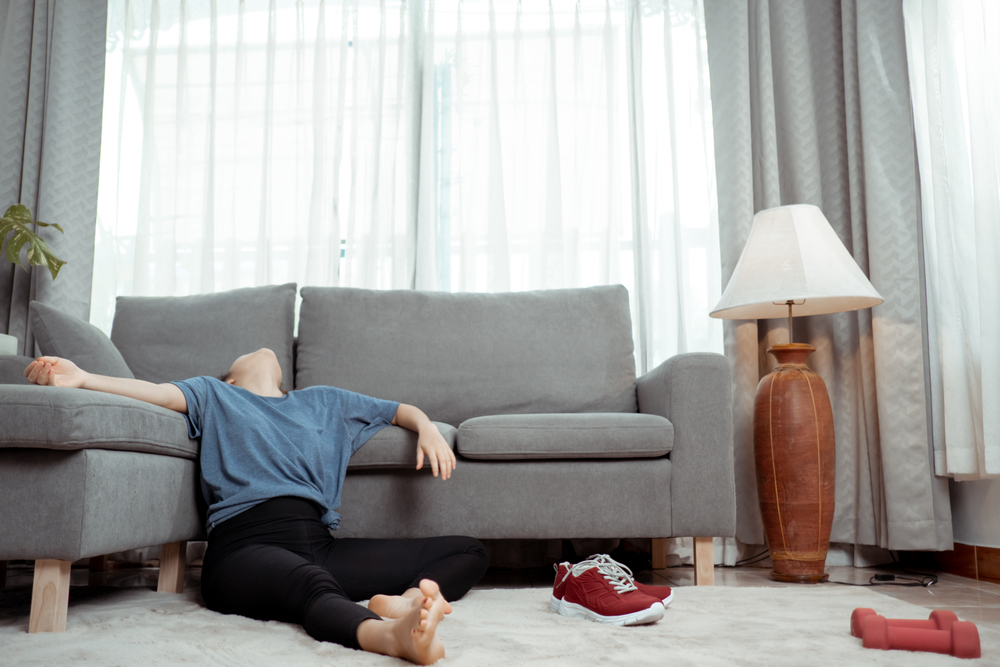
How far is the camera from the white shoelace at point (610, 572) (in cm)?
148

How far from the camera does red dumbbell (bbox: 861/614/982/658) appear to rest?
115 centimetres

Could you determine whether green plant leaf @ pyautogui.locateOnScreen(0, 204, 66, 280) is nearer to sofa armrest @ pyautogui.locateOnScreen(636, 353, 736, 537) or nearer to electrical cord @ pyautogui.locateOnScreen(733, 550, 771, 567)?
sofa armrest @ pyautogui.locateOnScreen(636, 353, 736, 537)

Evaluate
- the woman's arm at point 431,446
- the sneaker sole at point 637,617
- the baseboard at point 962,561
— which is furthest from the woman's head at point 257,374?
the baseboard at point 962,561

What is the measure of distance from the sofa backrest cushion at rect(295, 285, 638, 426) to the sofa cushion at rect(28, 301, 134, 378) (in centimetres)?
59

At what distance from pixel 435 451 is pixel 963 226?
186 cm

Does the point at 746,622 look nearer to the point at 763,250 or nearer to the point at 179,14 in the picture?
the point at 763,250

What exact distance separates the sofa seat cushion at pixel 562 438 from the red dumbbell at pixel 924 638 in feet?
2.67

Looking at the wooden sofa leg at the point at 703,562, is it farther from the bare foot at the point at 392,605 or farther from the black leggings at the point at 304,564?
the bare foot at the point at 392,605

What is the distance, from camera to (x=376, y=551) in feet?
5.28

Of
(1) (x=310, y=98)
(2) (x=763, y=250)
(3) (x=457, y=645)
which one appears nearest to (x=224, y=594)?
(3) (x=457, y=645)

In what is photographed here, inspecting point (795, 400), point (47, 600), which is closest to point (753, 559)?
point (795, 400)

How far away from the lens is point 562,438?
1.97 meters

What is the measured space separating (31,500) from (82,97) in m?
2.28

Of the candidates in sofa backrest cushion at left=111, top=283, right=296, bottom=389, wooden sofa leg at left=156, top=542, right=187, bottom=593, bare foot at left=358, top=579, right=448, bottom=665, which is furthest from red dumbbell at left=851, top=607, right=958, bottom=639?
sofa backrest cushion at left=111, top=283, right=296, bottom=389
